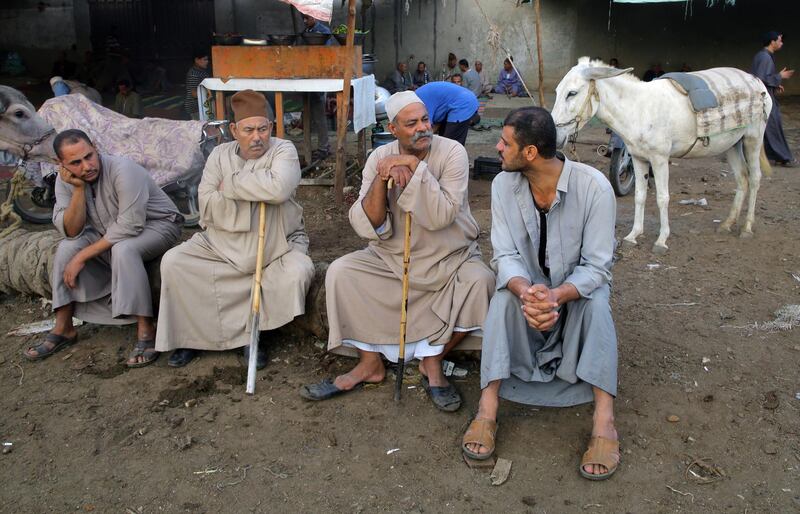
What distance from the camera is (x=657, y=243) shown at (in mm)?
6031

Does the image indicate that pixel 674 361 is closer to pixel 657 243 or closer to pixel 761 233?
pixel 657 243

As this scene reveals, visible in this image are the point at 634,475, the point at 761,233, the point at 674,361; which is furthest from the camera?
the point at 761,233

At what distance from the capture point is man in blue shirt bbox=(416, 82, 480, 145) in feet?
22.2

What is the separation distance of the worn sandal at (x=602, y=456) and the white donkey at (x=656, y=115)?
3.25 meters

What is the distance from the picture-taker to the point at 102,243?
426 centimetres

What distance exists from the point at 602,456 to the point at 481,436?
0.54m

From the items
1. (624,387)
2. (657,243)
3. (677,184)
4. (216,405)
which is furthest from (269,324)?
(677,184)

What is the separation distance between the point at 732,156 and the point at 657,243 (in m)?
1.35

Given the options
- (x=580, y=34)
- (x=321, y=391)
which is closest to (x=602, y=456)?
(x=321, y=391)

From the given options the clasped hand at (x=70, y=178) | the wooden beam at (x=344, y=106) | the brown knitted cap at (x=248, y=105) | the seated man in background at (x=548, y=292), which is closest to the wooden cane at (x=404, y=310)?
the seated man in background at (x=548, y=292)

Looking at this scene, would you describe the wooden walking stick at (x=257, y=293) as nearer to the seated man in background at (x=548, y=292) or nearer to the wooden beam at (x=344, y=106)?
the seated man in background at (x=548, y=292)

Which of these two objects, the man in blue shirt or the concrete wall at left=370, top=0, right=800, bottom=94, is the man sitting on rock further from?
the concrete wall at left=370, top=0, right=800, bottom=94

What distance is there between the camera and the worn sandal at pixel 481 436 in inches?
124

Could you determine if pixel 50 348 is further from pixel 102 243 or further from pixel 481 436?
pixel 481 436
